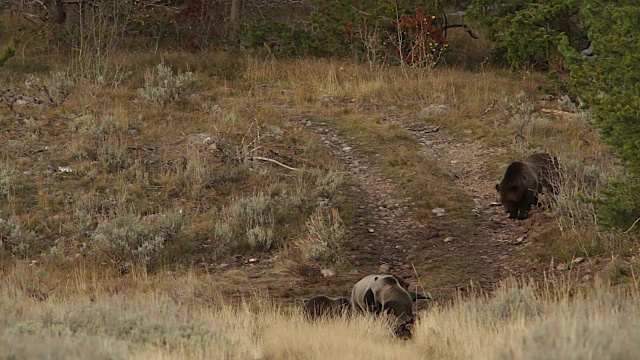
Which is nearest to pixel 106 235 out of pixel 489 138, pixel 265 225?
pixel 265 225

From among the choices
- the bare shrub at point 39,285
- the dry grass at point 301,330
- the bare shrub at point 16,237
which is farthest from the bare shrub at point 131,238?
the dry grass at point 301,330

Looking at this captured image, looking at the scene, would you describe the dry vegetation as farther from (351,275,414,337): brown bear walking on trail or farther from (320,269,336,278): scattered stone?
(351,275,414,337): brown bear walking on trail

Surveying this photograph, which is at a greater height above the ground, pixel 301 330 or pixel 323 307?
pixel 301 330

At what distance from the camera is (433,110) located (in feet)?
56.3

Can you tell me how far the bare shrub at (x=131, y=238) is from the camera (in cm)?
1141

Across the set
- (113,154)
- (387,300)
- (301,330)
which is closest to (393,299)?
(387,300)

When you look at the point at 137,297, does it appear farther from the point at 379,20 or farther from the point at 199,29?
the point at 199,29

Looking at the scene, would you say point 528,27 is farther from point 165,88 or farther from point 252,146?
point 165,88

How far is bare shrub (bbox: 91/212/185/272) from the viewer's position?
1141 centimetres

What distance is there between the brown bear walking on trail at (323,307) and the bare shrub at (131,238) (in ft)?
8.29

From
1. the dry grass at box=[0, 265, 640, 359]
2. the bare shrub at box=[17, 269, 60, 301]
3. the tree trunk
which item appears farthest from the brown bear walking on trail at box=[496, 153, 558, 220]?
the tree trunk

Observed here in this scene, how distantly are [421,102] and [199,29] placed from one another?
700cm

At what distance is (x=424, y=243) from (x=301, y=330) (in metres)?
4.38

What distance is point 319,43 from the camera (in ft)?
70.0
